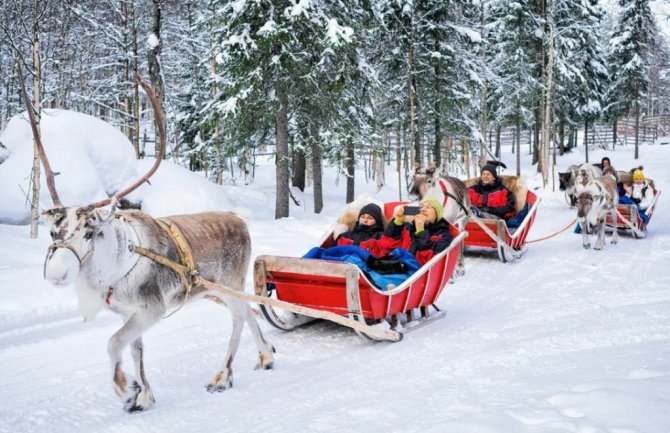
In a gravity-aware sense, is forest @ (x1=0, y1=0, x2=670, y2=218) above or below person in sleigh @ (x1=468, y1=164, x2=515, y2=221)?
above

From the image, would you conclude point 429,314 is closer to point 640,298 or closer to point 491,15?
point 640,298

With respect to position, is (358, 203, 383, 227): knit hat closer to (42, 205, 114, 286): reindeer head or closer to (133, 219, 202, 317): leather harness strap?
(133, 219, 202, 317): leather harness strap

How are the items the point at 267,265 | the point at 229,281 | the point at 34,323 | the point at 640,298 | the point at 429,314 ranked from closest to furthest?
the point at 229,281 < the point at 267,265 < the point at 34,323 < the point at 429,314 < the point at 640,298

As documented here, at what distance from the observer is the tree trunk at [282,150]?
1488 centimetres

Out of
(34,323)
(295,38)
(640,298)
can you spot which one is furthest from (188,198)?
(640,298)

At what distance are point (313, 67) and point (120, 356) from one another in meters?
11.3

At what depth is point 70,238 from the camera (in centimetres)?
354

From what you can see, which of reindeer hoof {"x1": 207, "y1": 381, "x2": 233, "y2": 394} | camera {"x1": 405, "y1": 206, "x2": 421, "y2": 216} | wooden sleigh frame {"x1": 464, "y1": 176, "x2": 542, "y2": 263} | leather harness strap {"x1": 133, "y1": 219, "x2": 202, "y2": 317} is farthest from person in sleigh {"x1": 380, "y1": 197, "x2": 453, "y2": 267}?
leather harness strap {"x1": 133, "y1": 219, "x2": 202, "y2": 317}

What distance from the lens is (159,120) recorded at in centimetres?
426

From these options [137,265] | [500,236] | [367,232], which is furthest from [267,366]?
[500,236]

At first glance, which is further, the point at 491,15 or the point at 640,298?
the point at 491,15

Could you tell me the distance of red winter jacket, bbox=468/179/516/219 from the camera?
11.7 meters

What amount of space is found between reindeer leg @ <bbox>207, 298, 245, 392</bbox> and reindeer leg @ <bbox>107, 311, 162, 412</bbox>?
61 cm

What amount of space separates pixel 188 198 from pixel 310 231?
12.4 feet
